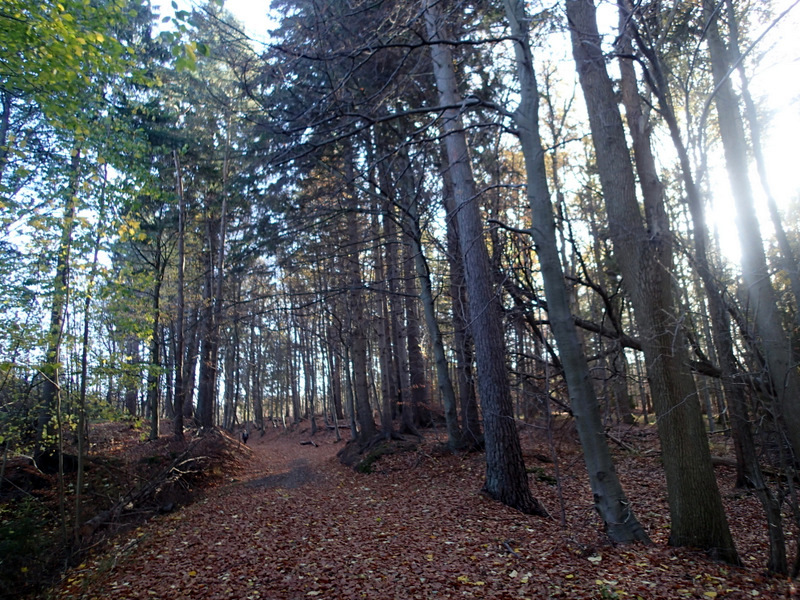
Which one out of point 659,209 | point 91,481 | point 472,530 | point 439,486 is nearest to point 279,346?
point 91,481

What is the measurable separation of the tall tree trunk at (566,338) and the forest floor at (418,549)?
1.50 ft

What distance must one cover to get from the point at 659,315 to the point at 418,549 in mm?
3796

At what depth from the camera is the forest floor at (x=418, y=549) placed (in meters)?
4.43

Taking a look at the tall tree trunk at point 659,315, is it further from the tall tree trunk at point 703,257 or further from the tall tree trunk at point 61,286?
Result: the tall tree trunk at point 61,286

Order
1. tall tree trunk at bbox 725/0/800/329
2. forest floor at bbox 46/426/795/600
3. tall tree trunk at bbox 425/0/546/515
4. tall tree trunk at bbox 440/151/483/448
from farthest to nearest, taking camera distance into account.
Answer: tall tree trunk at bbox 440/151/483/448 → tall tree trunk at bbox 725/0/800/329 → tall tree trunk at bbox 425/0/546/515 → forest floor at bbox 46/426/795/600

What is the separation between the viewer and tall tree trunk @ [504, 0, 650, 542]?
15.9ft

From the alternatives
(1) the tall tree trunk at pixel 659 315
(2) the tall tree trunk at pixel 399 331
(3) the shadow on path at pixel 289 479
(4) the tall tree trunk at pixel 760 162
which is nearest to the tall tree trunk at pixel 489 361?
(1) the tall tree trunk at pixel 659 315

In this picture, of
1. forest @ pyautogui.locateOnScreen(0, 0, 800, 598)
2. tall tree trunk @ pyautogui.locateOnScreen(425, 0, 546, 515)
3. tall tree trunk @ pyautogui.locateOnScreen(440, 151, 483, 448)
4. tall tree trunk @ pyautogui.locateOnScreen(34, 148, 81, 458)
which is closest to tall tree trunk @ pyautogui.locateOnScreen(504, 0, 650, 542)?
forest @ pyautogui.locateOnScreen(0, 0, 800, 598)

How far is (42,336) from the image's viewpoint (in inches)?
272

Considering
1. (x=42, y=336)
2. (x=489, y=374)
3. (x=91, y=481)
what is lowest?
(x=91, y=481)

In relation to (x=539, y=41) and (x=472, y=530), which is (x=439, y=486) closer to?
(x=472, y=530)

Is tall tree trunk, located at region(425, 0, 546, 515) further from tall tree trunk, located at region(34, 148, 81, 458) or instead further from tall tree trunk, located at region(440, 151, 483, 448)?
tall tree trunk, located at region(34, 148, 81, 458)

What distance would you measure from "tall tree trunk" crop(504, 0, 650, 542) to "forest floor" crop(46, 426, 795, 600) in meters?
0.46

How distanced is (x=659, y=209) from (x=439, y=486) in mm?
6415
